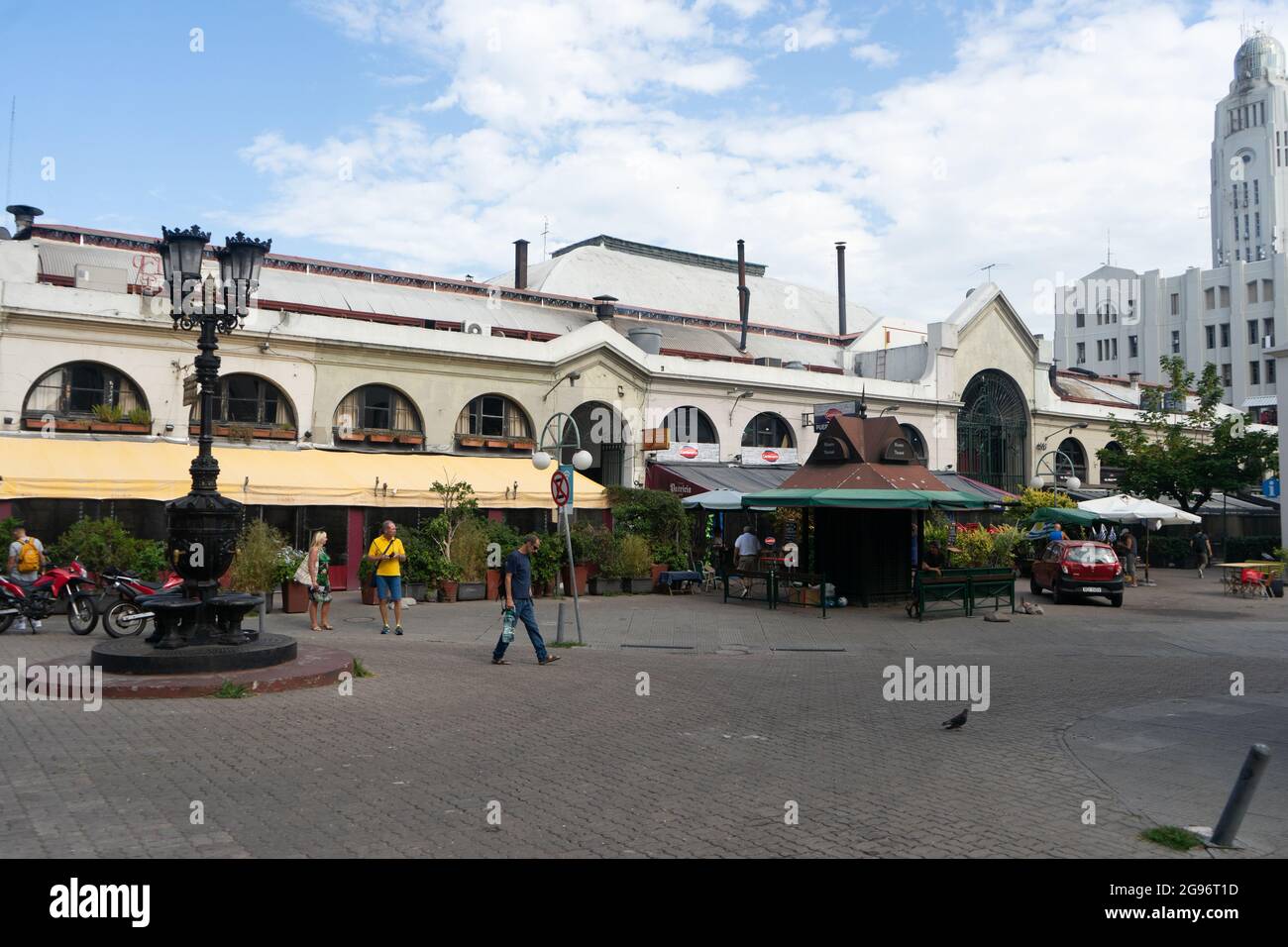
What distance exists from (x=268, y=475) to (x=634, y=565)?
8.72m

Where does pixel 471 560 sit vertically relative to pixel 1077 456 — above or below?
below

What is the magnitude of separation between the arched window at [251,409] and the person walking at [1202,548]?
29.8 meters

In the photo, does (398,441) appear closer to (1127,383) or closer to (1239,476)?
(1239,476)

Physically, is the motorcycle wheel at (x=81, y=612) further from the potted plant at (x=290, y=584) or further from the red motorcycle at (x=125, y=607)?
the potted plant at (x=290, y=584)

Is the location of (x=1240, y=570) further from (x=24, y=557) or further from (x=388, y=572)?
(x=24, y=557)

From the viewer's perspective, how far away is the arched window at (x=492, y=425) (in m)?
27.9

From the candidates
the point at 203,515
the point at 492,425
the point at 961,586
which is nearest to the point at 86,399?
the point at 492,425

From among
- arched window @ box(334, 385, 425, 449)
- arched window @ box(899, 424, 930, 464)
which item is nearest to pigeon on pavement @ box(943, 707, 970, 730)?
arched window @ box(334, 385, 425, 449)

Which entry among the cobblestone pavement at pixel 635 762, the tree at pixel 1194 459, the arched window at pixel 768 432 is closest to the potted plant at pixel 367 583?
the cobblestone pavement at pixel 635 762

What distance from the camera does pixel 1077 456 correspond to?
44.0 metres

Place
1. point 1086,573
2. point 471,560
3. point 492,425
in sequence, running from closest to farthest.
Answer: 1. point 471,560
2. point 1086,573
3. point 492,425

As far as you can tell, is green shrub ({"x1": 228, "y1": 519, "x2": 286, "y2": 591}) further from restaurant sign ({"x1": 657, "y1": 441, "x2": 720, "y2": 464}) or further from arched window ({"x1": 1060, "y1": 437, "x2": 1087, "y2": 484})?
arched window ({"x1": 1060, "y1": 437, "x2": 1087, "y2": 484})

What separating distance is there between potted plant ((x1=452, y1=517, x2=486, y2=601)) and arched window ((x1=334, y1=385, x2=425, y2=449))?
531 centimetres
